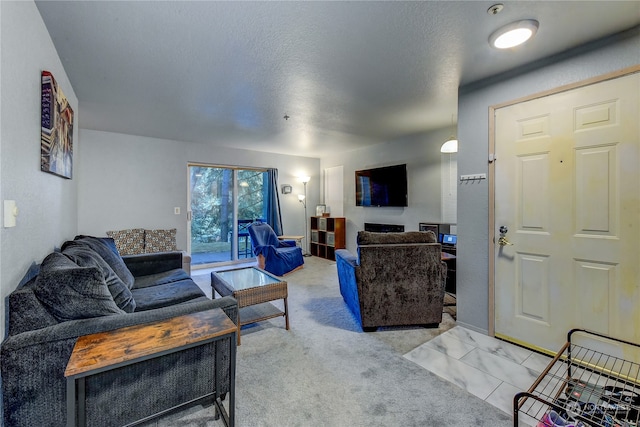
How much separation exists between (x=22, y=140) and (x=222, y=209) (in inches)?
166

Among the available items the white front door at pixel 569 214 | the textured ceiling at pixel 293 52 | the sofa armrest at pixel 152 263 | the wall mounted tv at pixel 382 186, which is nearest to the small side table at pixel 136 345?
the textured ceiling at pixel 293 52

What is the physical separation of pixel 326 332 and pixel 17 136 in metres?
2.53

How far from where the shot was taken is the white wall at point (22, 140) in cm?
123

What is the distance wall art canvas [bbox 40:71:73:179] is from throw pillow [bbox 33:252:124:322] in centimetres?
93

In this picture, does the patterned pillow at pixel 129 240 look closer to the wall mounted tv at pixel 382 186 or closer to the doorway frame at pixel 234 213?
the doorway frame at pixel 234 213

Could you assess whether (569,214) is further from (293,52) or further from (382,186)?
(382,186)

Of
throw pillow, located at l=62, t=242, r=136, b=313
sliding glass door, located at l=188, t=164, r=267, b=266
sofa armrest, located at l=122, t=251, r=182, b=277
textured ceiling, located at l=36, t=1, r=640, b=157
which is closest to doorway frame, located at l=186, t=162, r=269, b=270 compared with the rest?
sliding glass door, located at l=188, t=164, r=267, b=266

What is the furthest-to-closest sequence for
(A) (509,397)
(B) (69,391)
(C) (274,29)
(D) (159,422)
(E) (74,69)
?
(E) (74,69) < (C) (274,29) < (A) (509,397) < (D) (159,422) < (B) (69,391)

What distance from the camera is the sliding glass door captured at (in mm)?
5336

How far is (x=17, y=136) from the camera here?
53.7 inches

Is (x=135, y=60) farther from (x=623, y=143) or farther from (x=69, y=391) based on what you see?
(x=623, y=143)

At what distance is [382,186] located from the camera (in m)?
5.20

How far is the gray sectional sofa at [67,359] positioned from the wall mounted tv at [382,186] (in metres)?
3.99

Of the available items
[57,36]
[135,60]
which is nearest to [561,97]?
[135,60]
